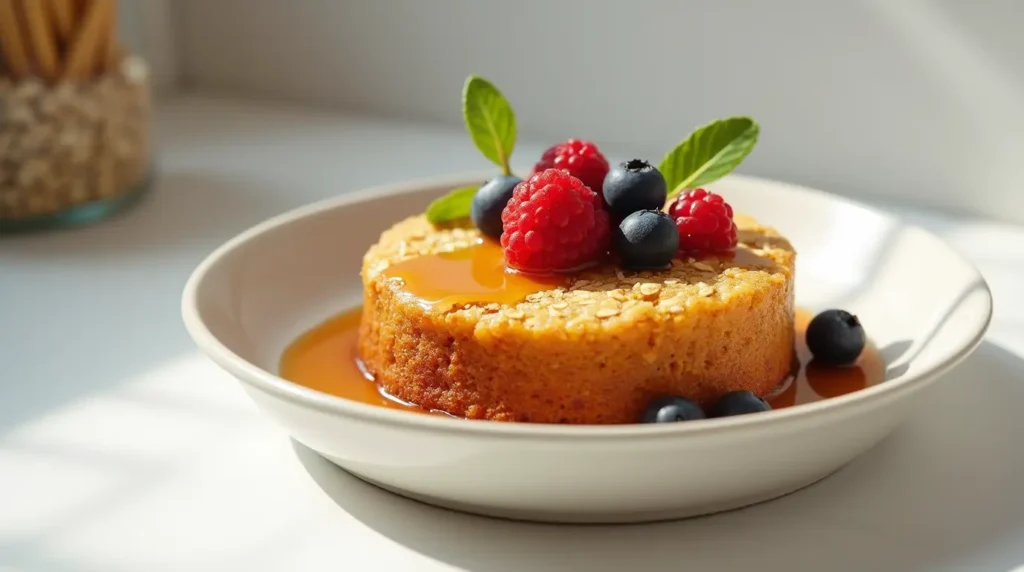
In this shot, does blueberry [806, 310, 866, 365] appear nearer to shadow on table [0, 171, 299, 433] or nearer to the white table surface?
the white table surface

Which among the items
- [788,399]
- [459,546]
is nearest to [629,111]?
[788,399]

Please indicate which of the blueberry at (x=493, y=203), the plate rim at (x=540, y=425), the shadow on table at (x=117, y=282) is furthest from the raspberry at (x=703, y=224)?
the shadow on table at (x=117, y=282)

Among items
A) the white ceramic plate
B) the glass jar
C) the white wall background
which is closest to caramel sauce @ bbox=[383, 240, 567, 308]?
the white ceramic plate

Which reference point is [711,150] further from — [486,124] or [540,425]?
[540,425]

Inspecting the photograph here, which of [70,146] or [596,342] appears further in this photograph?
[70,146]

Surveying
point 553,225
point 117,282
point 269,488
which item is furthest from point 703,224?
point 117,282

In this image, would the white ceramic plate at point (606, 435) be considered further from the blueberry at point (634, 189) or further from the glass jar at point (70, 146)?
the glass jar at point (70, 146)

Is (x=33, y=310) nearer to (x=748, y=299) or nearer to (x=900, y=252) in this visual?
(x=748, y=299)
